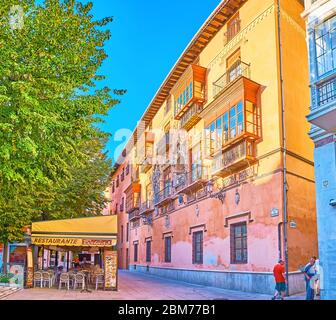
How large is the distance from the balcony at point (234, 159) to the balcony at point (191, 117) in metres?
4.23

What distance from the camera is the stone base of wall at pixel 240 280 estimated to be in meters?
17.4

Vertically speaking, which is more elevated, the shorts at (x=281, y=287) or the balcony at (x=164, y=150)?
the balcony at (x=164, y=150)

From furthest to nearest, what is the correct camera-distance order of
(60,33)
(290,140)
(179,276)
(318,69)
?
(179,276) < (290,140) < (318,69) < (60,33)

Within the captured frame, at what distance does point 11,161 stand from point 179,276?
17.5 m

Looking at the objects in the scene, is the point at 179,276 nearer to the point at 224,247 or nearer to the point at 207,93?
the point at 224,247

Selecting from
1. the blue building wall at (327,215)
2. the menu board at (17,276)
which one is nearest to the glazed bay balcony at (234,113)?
the blue building wall at (327,215)

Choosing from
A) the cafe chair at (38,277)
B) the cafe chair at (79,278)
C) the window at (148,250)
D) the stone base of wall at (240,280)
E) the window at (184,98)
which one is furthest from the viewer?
the window at (148,250)

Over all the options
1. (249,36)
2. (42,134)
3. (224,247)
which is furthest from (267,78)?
(42,134)

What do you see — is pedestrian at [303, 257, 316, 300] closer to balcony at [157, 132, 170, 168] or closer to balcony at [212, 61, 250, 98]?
balcony at [212, 61, 250, 98]

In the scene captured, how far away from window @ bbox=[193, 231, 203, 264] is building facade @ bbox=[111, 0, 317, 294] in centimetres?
10

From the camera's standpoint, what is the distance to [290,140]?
1877 centimetres

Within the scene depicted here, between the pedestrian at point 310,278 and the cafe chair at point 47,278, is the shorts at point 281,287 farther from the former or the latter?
the cafe chair at point 47,278

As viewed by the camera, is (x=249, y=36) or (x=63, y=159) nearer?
(x=63, y=159)

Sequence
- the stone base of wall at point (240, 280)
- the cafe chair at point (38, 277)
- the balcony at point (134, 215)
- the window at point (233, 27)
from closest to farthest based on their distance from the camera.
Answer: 1. the stone base of wall at point (240, 280)
2. the cafe chair at point (38, 277)
3. the window at point (233, 27)
4. the balcony at point (134, 215)
